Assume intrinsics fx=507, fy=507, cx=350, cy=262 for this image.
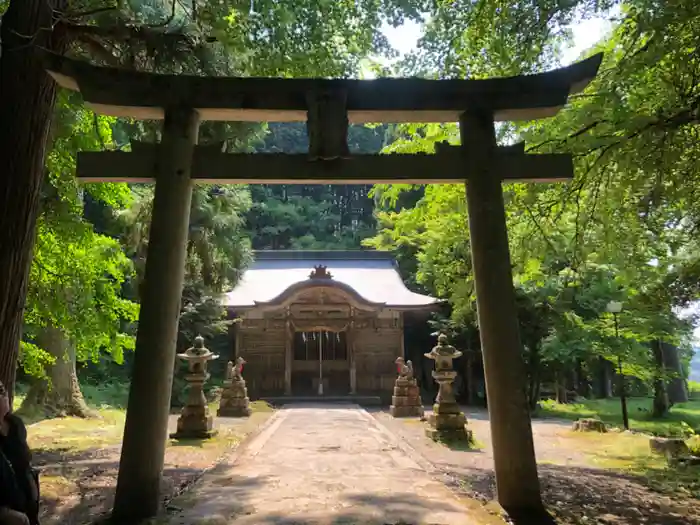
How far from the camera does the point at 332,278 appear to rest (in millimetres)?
18719

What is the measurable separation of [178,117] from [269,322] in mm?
15011

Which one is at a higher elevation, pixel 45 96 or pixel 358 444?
pixel 45 96

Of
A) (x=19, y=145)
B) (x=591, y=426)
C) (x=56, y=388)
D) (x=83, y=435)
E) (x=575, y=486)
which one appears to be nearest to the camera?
(x=19, y=145)

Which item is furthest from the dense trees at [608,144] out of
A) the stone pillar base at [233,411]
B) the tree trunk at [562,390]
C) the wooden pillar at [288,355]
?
the wooden pillar at [288,355]

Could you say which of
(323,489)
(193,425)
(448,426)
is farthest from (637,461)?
(193,425)

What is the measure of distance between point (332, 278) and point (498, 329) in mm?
14689


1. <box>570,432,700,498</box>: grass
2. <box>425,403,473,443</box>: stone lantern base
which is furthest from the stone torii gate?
<box>425,403,473,443</box>: stone lantern base

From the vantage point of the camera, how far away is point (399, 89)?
448 cm

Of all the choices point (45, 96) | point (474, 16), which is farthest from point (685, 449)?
point (45, 96)

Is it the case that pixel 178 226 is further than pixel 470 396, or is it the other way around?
pixel 470 396

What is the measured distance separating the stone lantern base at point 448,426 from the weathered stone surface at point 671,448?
2880mm

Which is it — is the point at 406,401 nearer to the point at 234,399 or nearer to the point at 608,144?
the point at 234,399

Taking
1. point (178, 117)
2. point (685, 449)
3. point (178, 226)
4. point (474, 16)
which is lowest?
point (685, 449)

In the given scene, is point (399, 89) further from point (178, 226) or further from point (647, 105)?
point (647, 105)
